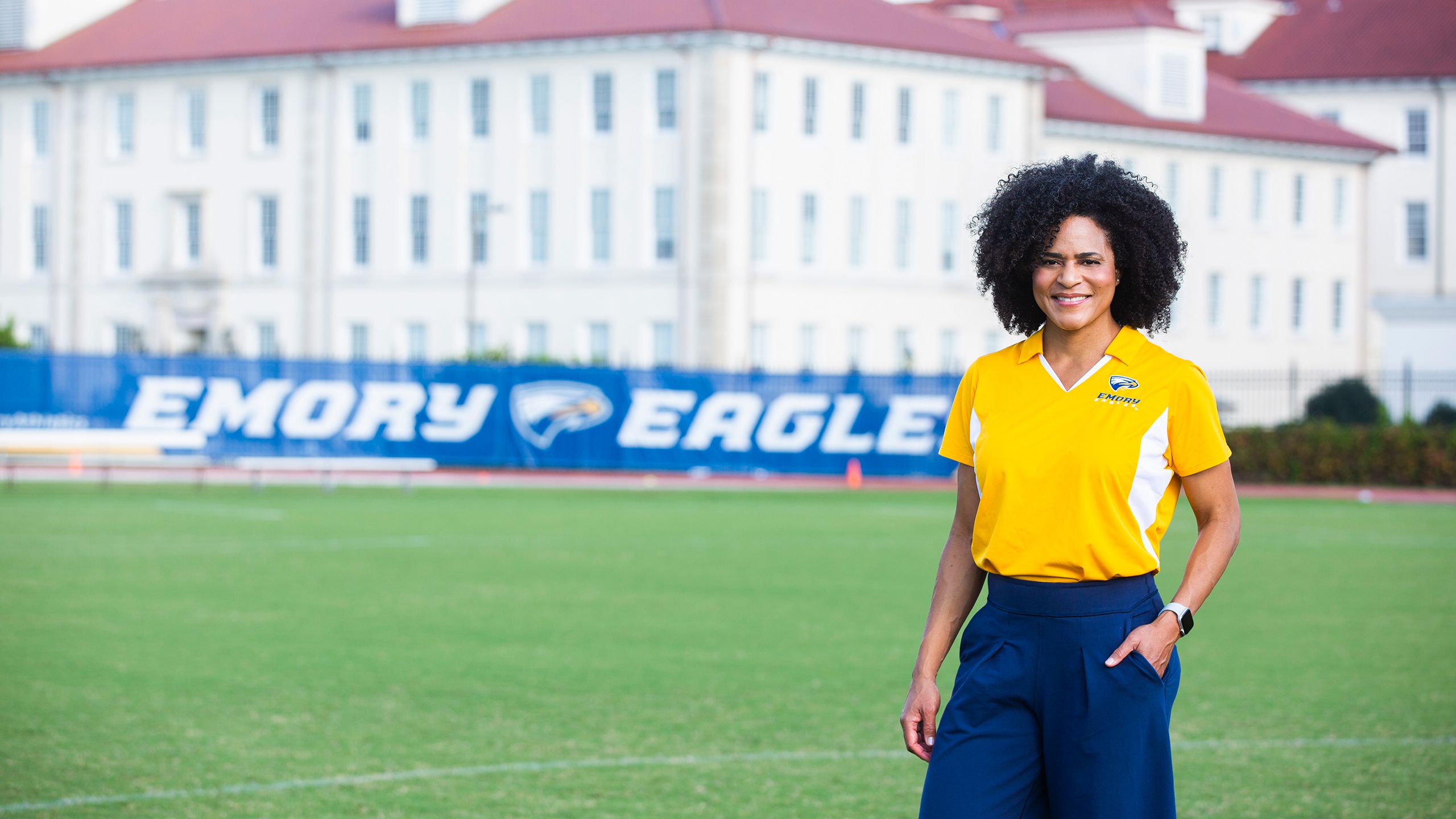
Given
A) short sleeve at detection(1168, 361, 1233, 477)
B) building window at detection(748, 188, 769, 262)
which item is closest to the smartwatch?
short sleeve at detection(1168, 361, 1233, 477)

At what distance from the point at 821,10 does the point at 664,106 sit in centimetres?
548

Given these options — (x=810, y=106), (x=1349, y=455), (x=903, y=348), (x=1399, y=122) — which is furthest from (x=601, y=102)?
(x=1399, y=122)

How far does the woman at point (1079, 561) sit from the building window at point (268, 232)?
5745 centimetres

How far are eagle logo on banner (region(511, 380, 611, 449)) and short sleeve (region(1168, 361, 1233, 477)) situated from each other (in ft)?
113

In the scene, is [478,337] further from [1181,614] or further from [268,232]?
[1181,614]

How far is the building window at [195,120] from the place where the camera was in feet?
201

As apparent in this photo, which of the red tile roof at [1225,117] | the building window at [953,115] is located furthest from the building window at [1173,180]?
the building window at [953,115]

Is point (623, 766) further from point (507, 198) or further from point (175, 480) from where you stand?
point (507, 198)

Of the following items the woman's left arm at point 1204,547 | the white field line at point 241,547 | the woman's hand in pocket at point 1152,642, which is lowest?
the white field line at point 241,547

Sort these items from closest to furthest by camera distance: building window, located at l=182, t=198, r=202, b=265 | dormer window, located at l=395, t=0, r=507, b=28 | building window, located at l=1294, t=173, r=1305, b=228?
1. dormer window, located at l=395, t=0, r=507, b=28
2. building window, located at l=182, t=198, r=202, b=265
3. building window, located at l=1294, t=173, r=1305, b=228

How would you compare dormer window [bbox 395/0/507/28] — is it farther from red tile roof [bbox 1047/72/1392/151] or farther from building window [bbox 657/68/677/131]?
red tile roof [bbox 1047/72/1392/151]

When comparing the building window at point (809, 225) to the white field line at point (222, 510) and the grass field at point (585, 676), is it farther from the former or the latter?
the grass field at point (585, 676)

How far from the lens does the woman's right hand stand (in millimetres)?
4797

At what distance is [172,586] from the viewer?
16.0m
